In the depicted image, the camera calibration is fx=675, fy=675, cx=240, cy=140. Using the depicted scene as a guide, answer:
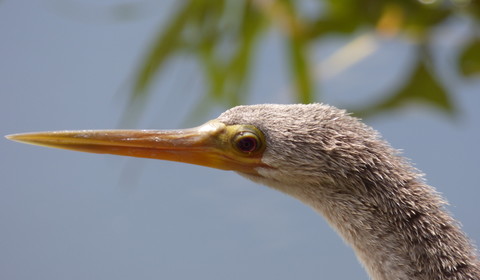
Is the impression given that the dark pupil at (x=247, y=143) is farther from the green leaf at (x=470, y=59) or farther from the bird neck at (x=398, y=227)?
the green leaf at (x=470, y=59)

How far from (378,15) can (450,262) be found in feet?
3.97

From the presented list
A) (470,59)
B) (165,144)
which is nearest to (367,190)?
(165,144)

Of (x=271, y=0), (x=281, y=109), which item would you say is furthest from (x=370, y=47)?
(x=281, y=109)

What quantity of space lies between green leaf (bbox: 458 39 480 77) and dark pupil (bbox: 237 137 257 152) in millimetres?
1188

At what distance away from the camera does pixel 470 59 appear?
6.95 ft

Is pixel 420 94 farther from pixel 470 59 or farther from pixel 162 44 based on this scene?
pixel 162 44

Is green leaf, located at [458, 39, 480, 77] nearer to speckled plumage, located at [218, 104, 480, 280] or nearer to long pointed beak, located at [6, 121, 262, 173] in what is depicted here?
speckled plumage, located at [218, 104, 480, 280]

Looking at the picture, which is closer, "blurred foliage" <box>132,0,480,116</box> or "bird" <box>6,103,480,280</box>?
"bird" <box>6,103,480,280</box>

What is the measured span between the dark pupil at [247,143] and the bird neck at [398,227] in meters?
0.12

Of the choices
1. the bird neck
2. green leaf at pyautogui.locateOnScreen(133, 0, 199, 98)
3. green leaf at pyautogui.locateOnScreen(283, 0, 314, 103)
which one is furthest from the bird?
green leaf at pyautogui.locateOnScreen(133, 0, 199, 98)

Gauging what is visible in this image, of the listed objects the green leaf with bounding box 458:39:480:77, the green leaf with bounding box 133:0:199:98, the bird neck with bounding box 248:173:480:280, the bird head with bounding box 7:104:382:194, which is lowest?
the bird neck with bounding box 248:173:480:280

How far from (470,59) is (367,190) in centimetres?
114

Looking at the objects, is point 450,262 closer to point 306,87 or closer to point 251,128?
point 251,128

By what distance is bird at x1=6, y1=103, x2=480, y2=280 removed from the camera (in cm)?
112
